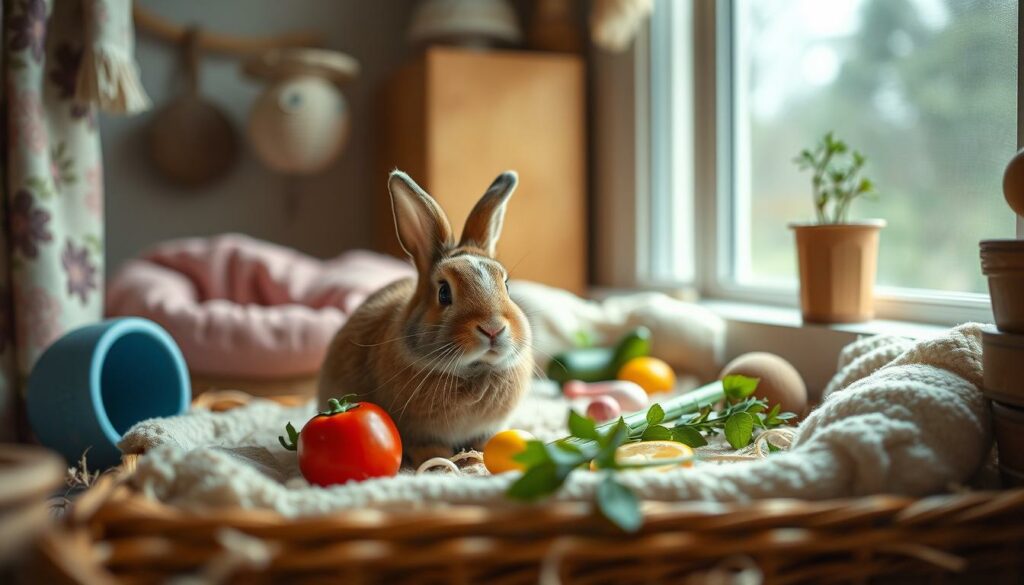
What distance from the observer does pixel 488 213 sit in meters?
1.41

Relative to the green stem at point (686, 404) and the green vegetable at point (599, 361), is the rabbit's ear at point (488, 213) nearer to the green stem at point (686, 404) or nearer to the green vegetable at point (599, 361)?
the green stem at point (686, 404)

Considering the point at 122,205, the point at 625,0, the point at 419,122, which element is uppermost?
the point at 625,0

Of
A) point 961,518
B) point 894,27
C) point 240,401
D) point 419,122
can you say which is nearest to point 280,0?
point 419,122

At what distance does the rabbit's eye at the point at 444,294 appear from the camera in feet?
4.20

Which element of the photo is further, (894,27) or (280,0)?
(280,0)

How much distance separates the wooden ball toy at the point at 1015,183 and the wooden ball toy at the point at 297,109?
241 centimetres

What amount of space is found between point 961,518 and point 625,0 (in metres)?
2.02

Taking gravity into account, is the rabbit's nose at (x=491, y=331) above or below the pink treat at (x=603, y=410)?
above

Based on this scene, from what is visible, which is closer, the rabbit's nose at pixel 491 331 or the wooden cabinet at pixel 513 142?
the rabbit's nose at pixel 491 331

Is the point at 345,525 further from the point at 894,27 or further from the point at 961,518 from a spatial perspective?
the point at 894,27

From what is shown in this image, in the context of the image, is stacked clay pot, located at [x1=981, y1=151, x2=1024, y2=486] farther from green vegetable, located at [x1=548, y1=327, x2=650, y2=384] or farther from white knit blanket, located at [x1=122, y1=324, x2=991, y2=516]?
green vegetable, located at [x1=548, y1=327, x2=650, y2=384]

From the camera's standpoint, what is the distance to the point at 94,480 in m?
1.34

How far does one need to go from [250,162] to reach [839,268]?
8.37 ft

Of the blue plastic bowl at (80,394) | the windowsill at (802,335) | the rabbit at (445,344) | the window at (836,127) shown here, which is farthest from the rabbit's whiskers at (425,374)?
the window at (836,127)
